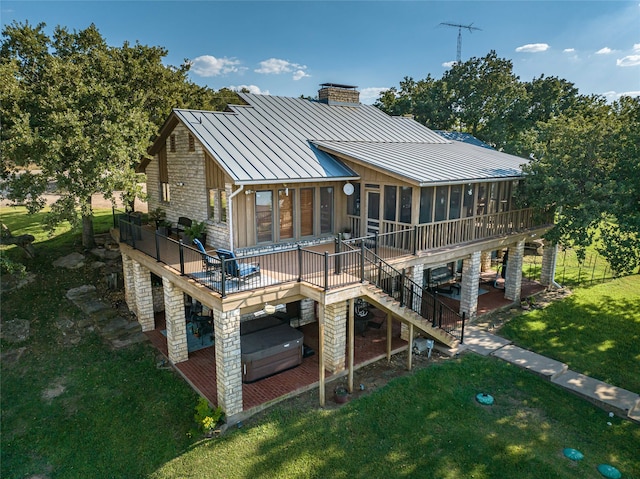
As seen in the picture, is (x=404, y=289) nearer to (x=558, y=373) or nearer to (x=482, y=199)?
(x=558, y=373)

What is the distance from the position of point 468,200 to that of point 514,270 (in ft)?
14.6

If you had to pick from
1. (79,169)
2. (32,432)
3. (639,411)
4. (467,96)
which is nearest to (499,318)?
(639,411)

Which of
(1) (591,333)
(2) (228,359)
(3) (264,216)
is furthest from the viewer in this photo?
(1) (591,333)

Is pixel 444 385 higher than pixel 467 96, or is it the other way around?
pixel 467 96

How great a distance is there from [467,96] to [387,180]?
23.9 meters

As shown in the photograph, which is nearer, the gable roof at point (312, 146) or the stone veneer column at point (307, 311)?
the gable roof at point (312, 146)

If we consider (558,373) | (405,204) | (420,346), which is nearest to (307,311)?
(420,346)

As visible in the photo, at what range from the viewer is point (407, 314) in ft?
40.7

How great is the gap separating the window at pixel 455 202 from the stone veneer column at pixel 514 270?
4.03 m

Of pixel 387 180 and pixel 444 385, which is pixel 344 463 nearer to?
pixel 444 385

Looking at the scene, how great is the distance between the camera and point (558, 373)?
12.6 meters

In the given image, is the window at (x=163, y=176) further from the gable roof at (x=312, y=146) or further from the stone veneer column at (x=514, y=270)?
the stone veneer column at (x=514, y=270)

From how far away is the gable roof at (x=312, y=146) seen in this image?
41.6 feet

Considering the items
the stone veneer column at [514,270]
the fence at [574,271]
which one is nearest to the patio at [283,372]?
the stone veneer column at [514,270]
